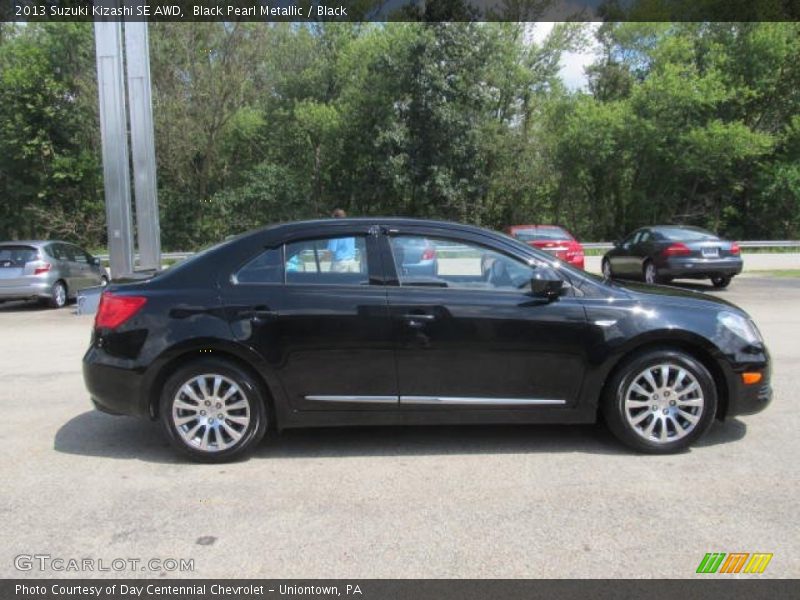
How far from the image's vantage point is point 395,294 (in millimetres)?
4500

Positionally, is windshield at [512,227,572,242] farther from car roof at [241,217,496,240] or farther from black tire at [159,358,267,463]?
black tire at [159,358,267,463]

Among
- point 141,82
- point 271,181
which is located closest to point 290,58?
point 271,181

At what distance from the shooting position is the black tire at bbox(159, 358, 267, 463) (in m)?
4.46

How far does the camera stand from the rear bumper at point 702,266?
567 inches

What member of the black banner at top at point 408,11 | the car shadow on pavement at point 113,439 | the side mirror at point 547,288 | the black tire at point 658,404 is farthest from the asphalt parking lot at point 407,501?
the black banner at top at point 408,11

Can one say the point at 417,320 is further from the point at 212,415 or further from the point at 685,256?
the point at 685,256

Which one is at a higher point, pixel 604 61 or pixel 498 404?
pixel 604 61

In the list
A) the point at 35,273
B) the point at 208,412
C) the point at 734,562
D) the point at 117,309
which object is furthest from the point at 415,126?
the point at 734,562

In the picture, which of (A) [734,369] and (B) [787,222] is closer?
(A) [734,369]

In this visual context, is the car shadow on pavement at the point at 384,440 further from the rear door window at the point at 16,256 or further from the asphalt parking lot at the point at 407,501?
the rear door window at the point at 16,256

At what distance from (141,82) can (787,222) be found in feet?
105
